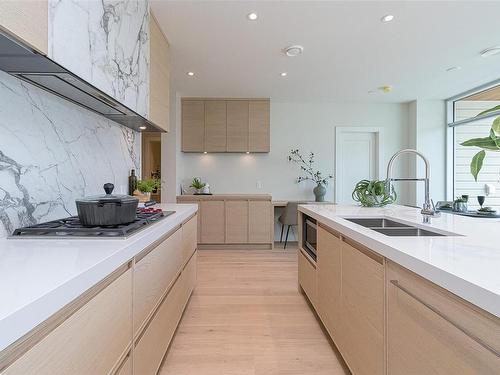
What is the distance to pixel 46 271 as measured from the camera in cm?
70

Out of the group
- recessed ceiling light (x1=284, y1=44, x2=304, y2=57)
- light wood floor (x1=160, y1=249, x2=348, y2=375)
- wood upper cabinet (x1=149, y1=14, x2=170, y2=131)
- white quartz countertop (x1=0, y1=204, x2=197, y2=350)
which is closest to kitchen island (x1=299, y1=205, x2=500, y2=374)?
light wood floor (x1=160, y1=249, x2=348, y2=375)

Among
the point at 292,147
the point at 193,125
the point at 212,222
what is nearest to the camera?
the point at 212,222

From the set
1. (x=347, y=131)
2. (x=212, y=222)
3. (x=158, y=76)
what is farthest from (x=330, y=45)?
(x=212, y=222)

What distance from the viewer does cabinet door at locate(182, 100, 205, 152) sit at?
15.8ft

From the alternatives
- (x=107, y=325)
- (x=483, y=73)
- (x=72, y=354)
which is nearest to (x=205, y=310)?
(x=107, y=325)

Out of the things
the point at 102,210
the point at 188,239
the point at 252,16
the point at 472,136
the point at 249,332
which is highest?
the point at 252,16

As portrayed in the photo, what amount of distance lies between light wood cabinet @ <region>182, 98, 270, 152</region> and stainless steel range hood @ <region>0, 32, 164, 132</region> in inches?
114

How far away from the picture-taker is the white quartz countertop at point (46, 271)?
1.67ft

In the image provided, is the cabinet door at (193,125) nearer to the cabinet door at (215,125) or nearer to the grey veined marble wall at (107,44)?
the cabinet door at (215,125)

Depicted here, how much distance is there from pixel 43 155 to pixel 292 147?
4.25 metres

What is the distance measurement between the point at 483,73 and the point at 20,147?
16.6ft

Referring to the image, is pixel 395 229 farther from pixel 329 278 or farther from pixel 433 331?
pixel 433 331

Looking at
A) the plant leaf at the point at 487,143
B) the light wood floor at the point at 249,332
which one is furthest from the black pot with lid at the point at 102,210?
the plant leaf at the point at 487,143

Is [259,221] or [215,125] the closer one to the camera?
[259,221]
